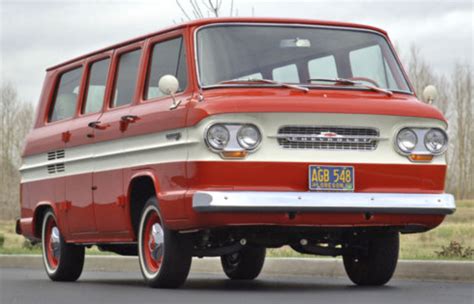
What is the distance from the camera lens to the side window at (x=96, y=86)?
39.8ft

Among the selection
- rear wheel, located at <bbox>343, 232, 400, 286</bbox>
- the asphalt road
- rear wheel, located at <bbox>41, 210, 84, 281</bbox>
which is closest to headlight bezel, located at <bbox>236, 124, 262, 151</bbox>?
the asphalt road

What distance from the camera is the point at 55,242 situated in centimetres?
1313

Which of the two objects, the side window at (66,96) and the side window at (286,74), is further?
the side window at (66,96)

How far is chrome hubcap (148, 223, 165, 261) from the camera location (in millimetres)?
10391

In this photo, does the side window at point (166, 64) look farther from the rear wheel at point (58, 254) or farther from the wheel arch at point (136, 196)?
the rear wheel at point (58, 254)

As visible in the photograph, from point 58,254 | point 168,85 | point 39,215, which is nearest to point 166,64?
point 168,85

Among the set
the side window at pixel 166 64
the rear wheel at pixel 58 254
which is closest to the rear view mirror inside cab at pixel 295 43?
the side window at pixel 166 64

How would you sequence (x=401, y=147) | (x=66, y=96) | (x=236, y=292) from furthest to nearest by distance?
(x=66, y=96)
(x=236, y=292)
(x=401, y=147)

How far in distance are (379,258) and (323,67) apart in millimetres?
1770

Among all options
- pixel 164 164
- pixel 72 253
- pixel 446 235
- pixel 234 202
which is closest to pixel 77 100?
pixel 72 253

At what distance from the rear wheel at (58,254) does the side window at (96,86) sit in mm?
1383

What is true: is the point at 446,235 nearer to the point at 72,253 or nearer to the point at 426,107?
the point at 72,253

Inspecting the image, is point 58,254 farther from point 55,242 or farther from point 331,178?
point 331,178

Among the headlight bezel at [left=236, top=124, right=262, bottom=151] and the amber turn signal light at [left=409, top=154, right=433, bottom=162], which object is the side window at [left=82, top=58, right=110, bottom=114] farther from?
the amber turn signal light at [left=409, top=154, right=433, bottom=162]
